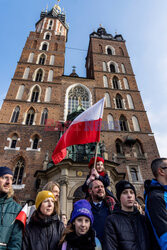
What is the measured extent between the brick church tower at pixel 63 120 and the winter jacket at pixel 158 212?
25.2 feet

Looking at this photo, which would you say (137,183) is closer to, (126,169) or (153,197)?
(126,169)

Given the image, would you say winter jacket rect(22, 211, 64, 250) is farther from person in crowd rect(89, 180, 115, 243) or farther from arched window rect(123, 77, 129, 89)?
arched window rect(123, 77, 129, 89)

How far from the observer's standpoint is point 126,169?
1345cm

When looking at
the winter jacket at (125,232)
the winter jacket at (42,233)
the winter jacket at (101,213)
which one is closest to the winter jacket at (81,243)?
the winter jacket at (125,232)

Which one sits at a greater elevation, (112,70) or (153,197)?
(112,70)

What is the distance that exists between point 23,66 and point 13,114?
733 cm

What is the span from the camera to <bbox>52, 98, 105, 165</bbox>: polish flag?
17.1 feet

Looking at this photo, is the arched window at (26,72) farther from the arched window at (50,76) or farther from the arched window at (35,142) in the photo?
the arched window at (35,142)

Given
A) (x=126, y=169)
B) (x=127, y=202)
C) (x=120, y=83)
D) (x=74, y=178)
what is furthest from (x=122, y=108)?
(x=127, y=202)

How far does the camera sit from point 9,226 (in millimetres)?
2459

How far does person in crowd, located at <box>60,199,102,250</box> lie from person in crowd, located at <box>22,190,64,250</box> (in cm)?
27

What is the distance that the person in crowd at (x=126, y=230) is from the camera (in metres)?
2.19

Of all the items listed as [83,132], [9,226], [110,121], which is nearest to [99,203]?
[9,226]

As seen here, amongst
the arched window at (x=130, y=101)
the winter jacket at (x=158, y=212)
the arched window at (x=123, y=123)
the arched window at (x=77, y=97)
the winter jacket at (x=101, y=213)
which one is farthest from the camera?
→ the arched window at (x=130, y=101)
